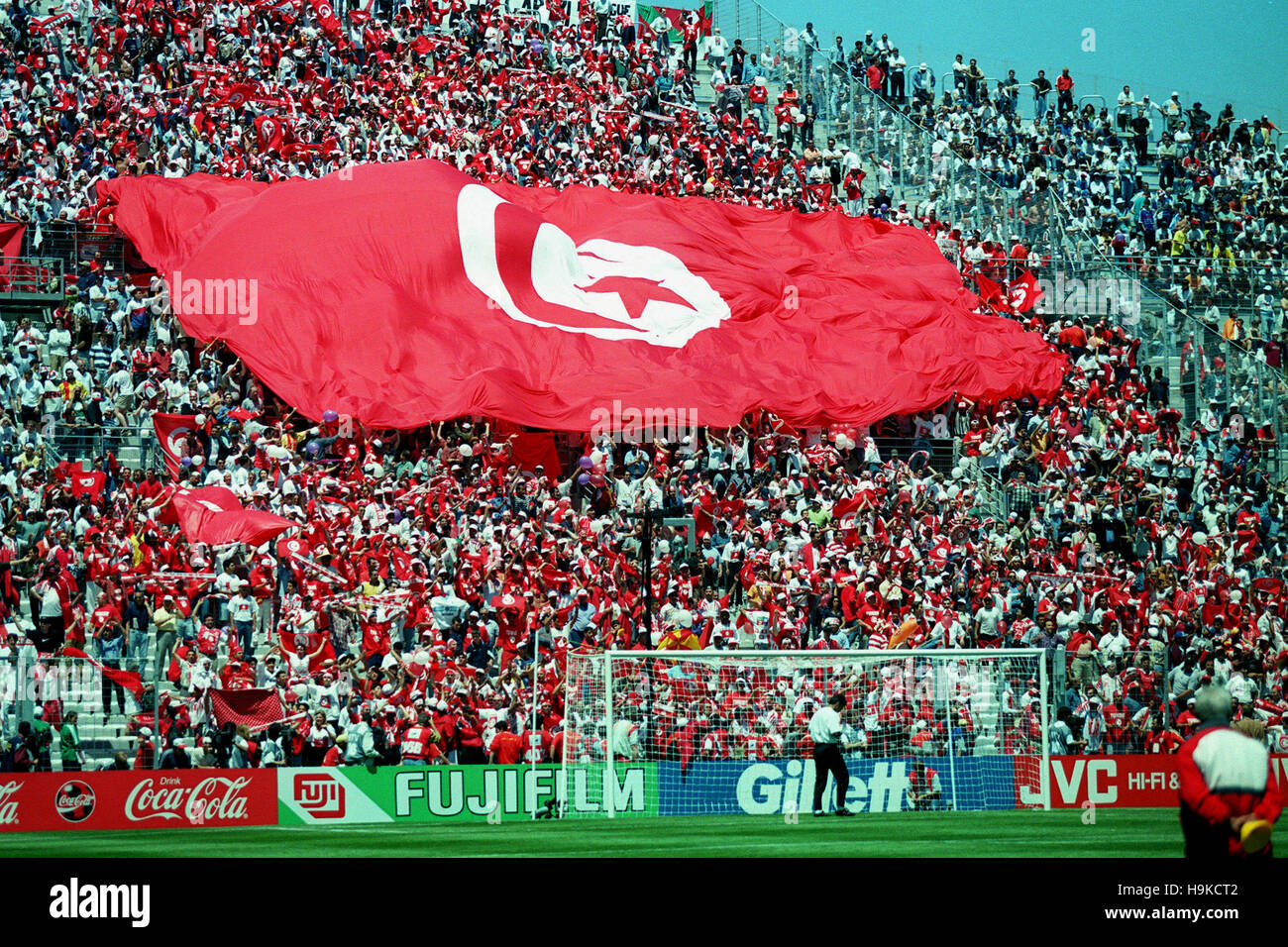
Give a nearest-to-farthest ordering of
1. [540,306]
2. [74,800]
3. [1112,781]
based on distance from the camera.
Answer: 1. [74,800]
2. [1112,781]
3. [540,306]

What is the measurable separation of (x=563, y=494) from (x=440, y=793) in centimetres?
856

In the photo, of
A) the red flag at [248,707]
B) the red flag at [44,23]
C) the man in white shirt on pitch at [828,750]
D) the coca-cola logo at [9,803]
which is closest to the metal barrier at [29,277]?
the red flag at [44,23]

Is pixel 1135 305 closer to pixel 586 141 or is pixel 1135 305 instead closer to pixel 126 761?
pixel 586 141

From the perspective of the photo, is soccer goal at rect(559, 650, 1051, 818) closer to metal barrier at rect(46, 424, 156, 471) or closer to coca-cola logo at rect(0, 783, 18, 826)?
coca-cola logo at rect(0, 783, 18, 826)

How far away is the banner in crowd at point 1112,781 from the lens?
2152 centimetres

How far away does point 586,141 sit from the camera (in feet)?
117

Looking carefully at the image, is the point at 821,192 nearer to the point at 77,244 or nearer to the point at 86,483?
the point at 77,244

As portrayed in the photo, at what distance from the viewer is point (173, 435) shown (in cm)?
2647

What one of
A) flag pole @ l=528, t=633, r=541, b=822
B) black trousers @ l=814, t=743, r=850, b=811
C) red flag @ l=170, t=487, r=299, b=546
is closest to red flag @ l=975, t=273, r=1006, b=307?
flag pole @ l=528, t=633, r=541, b=822

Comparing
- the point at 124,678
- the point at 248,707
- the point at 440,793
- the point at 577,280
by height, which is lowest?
the point at 440,793

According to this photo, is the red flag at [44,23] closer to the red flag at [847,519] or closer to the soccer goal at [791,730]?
the red flag at [847,519]

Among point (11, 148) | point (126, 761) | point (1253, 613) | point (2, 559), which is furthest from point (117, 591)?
point (1253, 613)

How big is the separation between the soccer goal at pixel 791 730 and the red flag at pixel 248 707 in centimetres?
352
